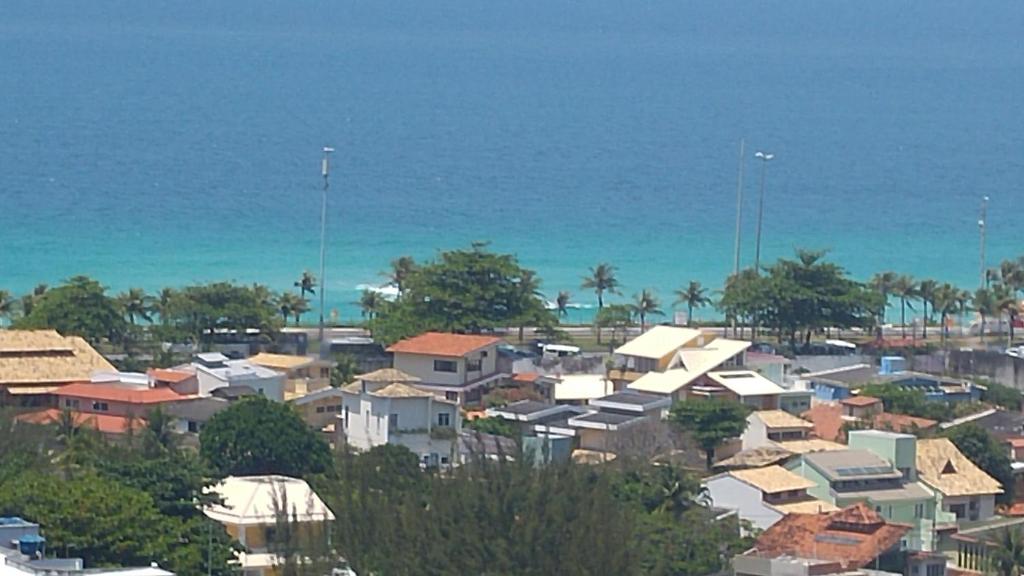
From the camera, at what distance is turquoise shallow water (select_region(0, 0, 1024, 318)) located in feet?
301

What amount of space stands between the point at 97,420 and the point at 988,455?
12.8m

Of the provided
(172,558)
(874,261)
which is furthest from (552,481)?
(874,261)

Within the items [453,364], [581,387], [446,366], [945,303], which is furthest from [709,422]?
[945,303]

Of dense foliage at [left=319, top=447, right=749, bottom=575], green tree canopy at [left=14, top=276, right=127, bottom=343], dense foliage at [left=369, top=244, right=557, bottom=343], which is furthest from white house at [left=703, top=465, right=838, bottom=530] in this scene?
green tree canopy at [left=14, top=276, right=127, bottom=343]

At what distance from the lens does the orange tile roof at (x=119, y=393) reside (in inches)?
1747

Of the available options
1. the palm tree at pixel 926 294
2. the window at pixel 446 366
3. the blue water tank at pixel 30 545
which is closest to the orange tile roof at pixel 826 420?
the window at pixel 446 366

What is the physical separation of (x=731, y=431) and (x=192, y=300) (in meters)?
12.3

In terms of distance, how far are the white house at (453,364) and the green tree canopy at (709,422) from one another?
4.33 m

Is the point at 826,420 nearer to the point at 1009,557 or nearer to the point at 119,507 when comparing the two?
the point at 1009,557

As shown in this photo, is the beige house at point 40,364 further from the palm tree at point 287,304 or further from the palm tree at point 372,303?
the palm tree at point 372,303

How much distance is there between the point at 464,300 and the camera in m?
52.6

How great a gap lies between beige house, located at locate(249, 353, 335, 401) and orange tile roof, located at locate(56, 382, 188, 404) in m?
2.69

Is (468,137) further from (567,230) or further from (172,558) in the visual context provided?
(172,558)

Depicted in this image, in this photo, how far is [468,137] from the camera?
14325 centimetres
